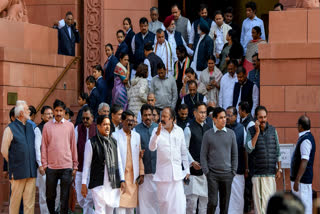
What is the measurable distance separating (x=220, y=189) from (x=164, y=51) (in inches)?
209

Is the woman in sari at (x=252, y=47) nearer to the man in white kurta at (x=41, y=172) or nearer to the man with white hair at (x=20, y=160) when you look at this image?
the man in white kurta at (x=41, y=172)

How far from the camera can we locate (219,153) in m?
10.9

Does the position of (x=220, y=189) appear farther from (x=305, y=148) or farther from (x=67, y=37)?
(x=67, y=37)

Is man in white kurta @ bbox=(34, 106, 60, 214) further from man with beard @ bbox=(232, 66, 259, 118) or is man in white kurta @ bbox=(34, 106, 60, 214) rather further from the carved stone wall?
the carved stone wall

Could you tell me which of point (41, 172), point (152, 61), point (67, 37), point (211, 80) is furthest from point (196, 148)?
point (67, 37)

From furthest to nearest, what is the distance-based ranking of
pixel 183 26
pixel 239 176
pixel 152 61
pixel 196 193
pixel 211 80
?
pixel 183 26 → pixel 152 61 → pixel 211 80 → pixel 239 176 → pixel 196 193

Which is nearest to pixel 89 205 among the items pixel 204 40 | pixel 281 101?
pixel 281 101

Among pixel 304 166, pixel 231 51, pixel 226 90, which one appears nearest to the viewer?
pixel 304 166

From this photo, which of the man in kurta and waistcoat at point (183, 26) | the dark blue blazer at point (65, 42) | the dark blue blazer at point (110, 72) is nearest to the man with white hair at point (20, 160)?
the dark blue blazer at point (110, 72)

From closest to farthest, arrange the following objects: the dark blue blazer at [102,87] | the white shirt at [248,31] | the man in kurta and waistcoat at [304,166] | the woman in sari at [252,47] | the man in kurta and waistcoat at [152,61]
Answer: the man in kurta and waistcoat at [304,166] < the woman in sari at [252,47] < the dark blue blazer at [102,87] < the man in kurta and waistcoat at [152,61] < the white shirt at [248,31]

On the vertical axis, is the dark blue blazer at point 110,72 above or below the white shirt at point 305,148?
above

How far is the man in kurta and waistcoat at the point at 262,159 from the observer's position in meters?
11.3

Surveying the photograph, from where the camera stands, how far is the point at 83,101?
1427 centimetres

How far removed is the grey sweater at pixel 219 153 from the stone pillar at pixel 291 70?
2.33 m
